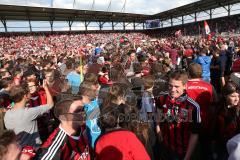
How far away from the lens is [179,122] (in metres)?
3.24

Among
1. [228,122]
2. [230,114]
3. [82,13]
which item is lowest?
[228,122]

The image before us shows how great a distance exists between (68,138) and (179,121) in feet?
4.13

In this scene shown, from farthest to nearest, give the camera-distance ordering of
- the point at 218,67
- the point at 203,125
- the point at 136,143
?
the point at 218,67 < the point at 203,125 < the point at 136,143

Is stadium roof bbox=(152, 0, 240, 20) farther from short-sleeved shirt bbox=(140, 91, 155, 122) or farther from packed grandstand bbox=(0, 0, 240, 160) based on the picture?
short-sleeved shirt bbox=(140, 91, 155, 122)

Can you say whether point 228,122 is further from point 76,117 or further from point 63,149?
point 63,149

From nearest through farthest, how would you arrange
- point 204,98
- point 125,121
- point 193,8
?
point 125,121 < point 204,98 < point 193,8

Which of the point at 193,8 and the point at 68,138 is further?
the point at 193,8

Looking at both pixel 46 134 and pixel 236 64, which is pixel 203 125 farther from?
pixel 46 134

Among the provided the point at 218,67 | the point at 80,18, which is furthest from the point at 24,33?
the point at 218,67

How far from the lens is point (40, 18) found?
34.5 metres

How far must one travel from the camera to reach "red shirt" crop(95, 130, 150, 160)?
2.42 m

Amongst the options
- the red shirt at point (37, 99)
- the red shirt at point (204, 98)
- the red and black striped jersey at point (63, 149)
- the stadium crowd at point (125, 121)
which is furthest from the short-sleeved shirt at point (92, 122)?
the red shirt at point (37, 99)

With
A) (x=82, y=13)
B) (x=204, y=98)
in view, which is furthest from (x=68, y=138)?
(x=82, y=13)

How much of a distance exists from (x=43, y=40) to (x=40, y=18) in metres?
2.61
